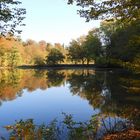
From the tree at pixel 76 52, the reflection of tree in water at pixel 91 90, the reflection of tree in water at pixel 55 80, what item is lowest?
the reflection of tree in water at pixel 55 80

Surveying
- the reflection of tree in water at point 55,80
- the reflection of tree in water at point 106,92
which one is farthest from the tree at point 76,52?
the reflection of tree in water at point 106,92

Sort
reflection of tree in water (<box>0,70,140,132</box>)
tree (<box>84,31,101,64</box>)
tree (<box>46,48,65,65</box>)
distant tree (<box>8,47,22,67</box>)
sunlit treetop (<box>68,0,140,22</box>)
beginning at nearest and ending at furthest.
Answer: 1. sunlit treetop (<box>68,0,140,22</box>)
2. reflection of tree in water (<box>0,70,140,132</box>)
3. tree (<box>84,31,101,64</box>)
4. tree (<box>46,48,65,65</box>)
5. distant tree (<box>8,47,22,67</box>)

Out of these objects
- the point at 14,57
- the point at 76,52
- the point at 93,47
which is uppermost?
the point at 93,47

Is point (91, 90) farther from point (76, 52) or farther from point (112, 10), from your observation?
point (76, 52)

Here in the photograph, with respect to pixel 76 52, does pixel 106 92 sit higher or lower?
lower

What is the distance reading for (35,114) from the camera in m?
24.1

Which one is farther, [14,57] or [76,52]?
[14,57]

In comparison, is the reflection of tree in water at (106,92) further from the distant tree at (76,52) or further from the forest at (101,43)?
the distant tree at (76,52)

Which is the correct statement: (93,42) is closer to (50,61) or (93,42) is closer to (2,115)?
(50,61)

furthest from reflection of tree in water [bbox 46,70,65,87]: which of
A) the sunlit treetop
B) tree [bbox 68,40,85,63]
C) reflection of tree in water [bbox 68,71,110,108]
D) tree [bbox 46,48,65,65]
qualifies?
Result: tree [bbox 46,48,65,65]

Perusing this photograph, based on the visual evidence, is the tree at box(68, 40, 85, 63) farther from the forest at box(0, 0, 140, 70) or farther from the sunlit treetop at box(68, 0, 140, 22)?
the sunlit treetop at box(68, 0, 140, 22)

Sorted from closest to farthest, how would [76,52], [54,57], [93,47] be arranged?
1. [93,47]
2. [76,52]
3. [54,57]

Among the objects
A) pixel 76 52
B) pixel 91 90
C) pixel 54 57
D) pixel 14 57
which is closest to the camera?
pixel 91 90

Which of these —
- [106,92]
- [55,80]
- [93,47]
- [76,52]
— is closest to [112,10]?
[106,92]
